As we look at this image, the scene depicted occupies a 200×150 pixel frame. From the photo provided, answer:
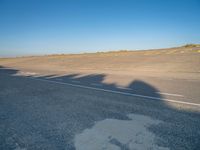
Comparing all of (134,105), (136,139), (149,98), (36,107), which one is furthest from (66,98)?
(136,139)

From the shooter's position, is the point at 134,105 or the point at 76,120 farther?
the point at 134,105

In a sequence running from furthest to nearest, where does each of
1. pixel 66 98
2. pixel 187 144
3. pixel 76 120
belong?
1. pixel 66 98
2. pixel 76 120
3. pixel 187 144

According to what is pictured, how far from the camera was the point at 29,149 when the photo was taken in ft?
10.9

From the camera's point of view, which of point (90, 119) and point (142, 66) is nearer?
point (90, 119)

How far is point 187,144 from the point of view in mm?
3250

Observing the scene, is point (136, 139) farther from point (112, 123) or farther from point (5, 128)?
point (5, 128)

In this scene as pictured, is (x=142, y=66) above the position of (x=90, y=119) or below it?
above

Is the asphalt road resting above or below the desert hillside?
below

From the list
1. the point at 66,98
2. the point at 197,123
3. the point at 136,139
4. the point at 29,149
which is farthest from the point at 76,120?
the point at 197,123

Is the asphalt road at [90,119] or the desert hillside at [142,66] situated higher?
the desert hillside at [142,66]

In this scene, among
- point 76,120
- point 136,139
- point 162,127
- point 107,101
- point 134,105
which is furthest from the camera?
point 107,101

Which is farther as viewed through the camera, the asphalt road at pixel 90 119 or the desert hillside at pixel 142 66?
the desert hillside at pixel 142 66

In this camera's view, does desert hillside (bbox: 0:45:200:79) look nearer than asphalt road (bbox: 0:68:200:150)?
No

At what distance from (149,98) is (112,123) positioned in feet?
9.41
